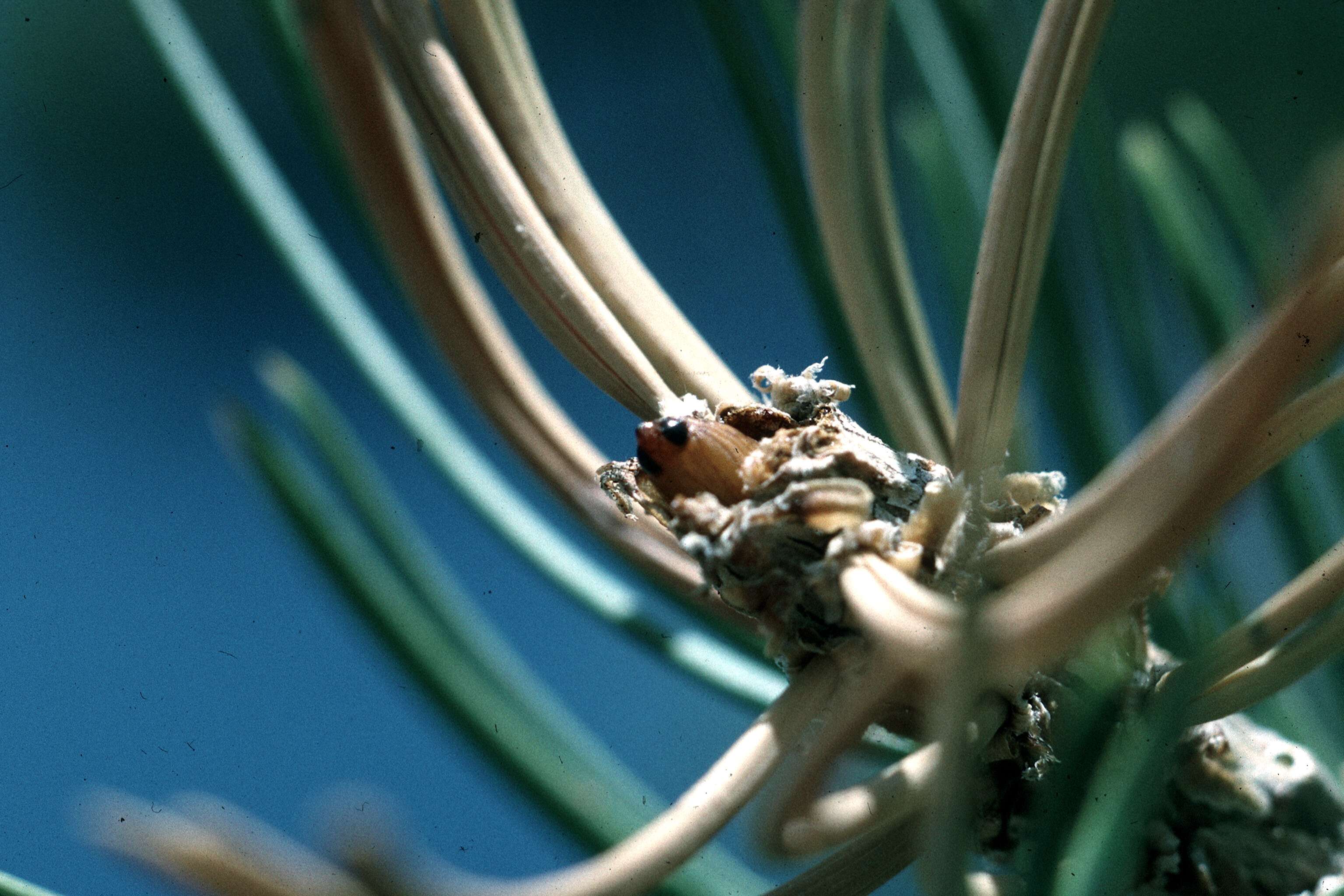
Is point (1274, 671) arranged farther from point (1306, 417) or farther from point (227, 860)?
point (227, 860)

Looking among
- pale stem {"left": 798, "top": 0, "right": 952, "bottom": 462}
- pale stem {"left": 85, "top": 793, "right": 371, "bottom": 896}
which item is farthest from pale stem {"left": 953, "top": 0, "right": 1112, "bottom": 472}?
pale stem {"left": 85, "top": 793, "right": 371, "bottom": 896}

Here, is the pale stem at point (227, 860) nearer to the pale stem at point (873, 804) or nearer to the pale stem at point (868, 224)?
the pale stem at point (873, 804)

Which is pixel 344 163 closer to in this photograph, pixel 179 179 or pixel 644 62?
pixel 644 62

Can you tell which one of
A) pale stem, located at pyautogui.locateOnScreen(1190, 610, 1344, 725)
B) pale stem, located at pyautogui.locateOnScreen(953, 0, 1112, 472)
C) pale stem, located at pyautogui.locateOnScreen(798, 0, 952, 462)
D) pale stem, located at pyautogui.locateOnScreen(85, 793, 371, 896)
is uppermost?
pale stem, located at pyautogui.locateOnScreen(798, 0, 952, 462)

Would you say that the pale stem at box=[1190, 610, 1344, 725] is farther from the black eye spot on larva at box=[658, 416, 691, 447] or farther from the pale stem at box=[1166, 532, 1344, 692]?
the black eye spot on larva at box=[658, 416, 691, 447]

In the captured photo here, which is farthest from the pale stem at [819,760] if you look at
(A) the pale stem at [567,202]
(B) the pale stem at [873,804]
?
(A) the pale stem at [567,202]

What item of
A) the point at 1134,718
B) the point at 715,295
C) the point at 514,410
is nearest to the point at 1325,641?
the point at 1134,718
